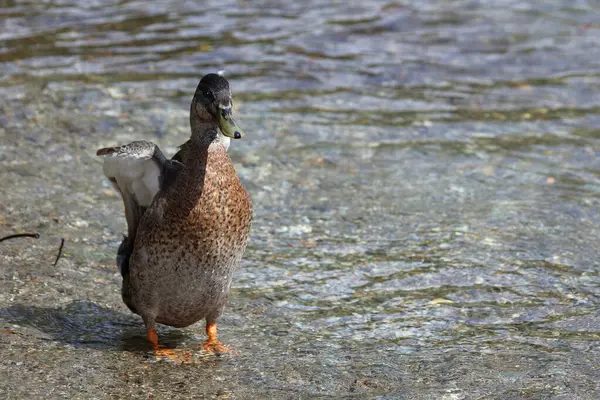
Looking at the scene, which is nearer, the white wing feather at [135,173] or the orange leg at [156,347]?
the white wing feather at [135,173]

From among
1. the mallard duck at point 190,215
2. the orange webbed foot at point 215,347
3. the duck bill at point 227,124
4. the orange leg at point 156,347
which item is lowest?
the orange webbed foot at point 215,347

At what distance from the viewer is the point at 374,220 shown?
693 cm

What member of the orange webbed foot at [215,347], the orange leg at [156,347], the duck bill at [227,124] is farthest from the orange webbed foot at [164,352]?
the duck bill at [227,124]

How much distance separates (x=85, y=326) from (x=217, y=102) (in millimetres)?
1494

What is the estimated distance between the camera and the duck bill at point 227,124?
449 cm

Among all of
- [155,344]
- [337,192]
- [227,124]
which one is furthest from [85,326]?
[337,192]

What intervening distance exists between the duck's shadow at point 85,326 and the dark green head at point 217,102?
1.31m

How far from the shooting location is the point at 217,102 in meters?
4.61

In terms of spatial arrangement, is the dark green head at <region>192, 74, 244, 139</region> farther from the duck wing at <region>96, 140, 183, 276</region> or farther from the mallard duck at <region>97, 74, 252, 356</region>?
the duck wing at <region>96, 140, 183, 276</region>

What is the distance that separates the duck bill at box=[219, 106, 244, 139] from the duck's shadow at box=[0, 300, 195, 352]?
1303mm

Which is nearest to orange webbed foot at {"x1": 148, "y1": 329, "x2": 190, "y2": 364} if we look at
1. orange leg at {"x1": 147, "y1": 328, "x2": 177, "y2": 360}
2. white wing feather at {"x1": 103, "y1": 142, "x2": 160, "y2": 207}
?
orange leg at {"x1": 147, "y1": 328, "x2": 177, "y2": 360}

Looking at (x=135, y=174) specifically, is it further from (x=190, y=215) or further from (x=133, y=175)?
(x=190, y=215)

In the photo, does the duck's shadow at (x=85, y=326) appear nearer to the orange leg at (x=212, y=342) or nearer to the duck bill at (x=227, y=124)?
the orange leg at (x=212, y=342)

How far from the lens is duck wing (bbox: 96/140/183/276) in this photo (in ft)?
15.3
